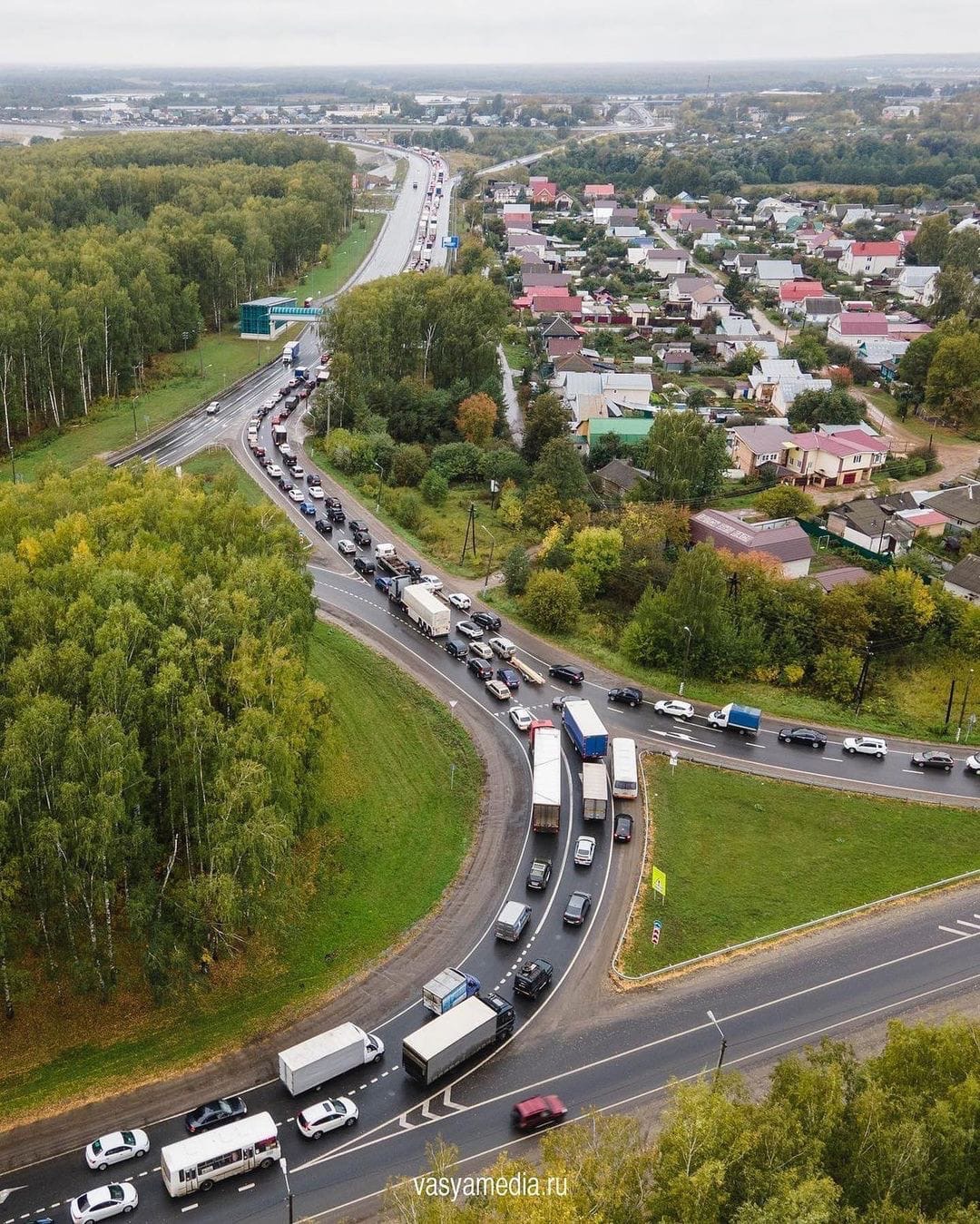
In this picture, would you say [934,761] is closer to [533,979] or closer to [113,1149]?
[533,979]

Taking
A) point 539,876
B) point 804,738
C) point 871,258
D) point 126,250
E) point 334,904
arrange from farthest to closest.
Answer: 1. point 871,258
2. point 126,250
3. point 804,738
4. point 539,876
5. point 334,904

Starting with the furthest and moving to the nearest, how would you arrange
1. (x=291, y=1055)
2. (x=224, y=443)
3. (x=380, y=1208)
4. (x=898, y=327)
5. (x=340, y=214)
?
(x=340, y=214), (x=898, y=327), (x=224, y=443), (x=291, y=1055), (x=380, y=1208)

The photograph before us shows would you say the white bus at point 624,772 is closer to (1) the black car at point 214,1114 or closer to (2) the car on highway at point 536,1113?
(2) the car on highway at point 536,1113

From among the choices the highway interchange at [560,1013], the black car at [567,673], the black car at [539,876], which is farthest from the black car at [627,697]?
the black car at [539,876]

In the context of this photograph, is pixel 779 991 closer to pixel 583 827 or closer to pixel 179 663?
pixel 583 827

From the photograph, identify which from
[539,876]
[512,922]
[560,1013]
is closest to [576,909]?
[539,876]

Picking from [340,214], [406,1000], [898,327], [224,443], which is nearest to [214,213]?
[340,214]
